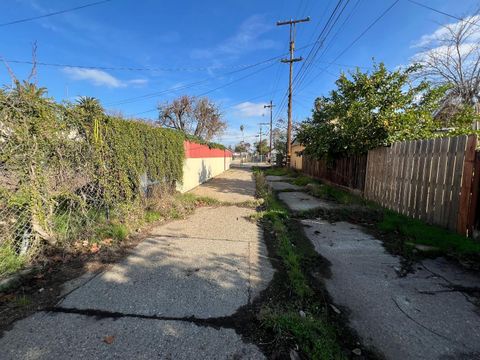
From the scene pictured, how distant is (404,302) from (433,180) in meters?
3.55

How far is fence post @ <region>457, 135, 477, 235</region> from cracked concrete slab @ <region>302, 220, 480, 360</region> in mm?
1298

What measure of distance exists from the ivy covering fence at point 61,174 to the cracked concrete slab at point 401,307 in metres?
3.76

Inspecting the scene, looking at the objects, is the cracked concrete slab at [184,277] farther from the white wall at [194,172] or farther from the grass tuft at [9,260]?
the white wall at [194,172]

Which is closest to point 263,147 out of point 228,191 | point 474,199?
point 228,191

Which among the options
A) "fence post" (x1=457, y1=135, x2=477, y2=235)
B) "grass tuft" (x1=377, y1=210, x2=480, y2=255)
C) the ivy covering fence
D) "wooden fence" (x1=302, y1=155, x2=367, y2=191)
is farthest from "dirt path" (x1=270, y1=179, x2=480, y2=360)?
"wooden fence" (x1=302, y1=155, x2=367, y2=191)

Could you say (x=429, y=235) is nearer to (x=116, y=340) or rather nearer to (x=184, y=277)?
(x=184, y=277)

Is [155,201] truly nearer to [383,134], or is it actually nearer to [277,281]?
[277,281]

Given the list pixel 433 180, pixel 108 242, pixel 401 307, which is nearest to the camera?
pixel 401 307

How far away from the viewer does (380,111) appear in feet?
25.3

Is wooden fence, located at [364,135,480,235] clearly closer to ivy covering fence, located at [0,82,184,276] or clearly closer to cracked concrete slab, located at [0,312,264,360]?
cracked concrete slab, located at [0,312,264,360]

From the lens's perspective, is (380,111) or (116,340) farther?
(380,111)

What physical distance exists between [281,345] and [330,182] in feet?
34.5

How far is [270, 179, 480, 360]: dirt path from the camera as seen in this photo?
6.91 ft

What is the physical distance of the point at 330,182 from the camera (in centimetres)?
1164
